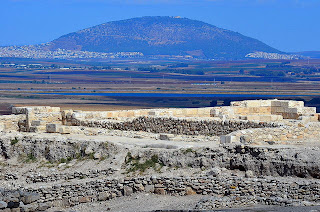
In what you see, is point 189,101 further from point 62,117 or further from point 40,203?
point 40,203

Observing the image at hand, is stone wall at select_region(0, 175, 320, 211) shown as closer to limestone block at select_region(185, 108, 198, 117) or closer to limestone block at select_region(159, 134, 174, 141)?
limestone block at select_region(159, 134, 174, 141)

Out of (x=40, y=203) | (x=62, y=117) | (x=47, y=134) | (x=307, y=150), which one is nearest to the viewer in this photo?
(x=307, y=150)

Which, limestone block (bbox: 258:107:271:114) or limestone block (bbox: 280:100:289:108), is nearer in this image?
limestone block (bbox: 280:100:289:108)

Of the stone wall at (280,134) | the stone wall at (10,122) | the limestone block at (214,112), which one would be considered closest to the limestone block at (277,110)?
the limestone block at (214,112)

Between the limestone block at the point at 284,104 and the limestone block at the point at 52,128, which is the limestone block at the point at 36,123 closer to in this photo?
the limestone block at the point at 52,128

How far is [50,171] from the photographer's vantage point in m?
19.4

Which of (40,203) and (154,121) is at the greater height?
(154,121)

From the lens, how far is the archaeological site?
16328 millimetres

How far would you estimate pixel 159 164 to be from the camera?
1808cm

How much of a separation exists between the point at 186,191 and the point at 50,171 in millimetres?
3993

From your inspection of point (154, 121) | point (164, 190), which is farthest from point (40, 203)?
point (154, 121)

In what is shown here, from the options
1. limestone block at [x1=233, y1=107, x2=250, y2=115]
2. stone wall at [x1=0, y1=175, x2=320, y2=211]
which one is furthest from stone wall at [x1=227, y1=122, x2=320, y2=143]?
limestone block at [x1=233, y1=107, x2=250, y2=115]

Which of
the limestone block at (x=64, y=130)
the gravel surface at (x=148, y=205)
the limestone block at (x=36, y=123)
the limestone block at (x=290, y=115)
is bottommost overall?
the gravel surface at (x=148, y=205)

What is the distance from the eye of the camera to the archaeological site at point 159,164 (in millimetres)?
16328
